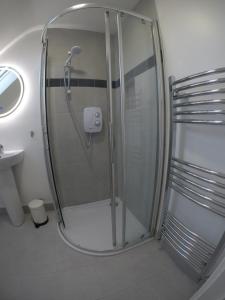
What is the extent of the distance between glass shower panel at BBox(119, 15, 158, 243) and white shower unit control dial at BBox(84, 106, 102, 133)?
2.16 feet

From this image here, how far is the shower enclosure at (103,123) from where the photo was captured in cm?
116

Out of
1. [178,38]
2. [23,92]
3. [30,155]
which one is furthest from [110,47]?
[30,155]

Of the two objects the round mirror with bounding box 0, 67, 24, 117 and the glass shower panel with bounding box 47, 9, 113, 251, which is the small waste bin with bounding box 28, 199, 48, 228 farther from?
the round mirror with bounding box 0, 67, 24, 117

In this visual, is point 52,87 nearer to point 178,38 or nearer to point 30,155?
point 30,155

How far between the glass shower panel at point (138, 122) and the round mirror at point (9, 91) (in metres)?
1.36

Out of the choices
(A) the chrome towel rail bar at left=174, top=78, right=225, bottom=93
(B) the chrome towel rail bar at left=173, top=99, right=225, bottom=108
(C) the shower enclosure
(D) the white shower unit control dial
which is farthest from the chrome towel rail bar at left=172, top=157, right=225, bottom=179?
(D) the white shower unit control dial

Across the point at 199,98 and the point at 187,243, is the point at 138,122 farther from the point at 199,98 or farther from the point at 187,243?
the point at 187,243

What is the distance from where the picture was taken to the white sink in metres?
1.56

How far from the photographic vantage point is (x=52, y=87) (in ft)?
5.51

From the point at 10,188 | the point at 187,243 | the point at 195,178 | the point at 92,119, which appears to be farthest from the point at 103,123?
the point at 187,243

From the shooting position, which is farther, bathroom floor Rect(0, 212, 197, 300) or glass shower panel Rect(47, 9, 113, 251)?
glass shower panel Rect(47, 9, 113, 251)

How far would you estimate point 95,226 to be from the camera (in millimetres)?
1652

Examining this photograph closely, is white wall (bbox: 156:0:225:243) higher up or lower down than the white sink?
higher up

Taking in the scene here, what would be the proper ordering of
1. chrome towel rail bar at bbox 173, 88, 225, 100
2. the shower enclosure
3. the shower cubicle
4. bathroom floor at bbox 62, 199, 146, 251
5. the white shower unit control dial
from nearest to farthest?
1. chrome towel rail bar at bbox 173, 88, 225, 100
2. the shower cubicle
3. the shower enclosure
4. bathroom floor at bbox 62, 199, 146, 251
5. the white shower unit control dial
